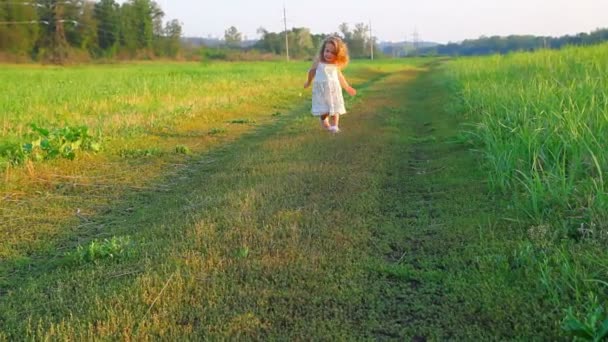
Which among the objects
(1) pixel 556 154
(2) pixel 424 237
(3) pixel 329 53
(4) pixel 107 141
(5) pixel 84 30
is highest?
(5) pixel 84 30

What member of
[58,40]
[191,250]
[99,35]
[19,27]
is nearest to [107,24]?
[99,35]

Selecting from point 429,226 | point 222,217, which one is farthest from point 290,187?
point 429,226

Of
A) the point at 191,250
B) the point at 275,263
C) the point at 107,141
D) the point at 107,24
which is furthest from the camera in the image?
the point at 107,24

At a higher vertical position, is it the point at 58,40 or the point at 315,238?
the point at 58,40

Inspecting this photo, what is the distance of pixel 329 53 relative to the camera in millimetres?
8211

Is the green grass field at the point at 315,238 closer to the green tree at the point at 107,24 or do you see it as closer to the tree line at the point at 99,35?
the tree line at the point at 99,35

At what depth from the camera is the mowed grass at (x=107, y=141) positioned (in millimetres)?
4523

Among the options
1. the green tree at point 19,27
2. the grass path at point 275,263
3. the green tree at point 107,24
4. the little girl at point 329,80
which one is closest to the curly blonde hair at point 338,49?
the little girl at point 329,80

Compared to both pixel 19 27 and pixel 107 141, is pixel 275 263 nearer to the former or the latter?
pixel 107 141

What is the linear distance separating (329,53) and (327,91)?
2.00 ft

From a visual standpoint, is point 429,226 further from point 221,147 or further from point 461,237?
point 221,147

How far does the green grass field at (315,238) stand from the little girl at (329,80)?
→ 1.07 m

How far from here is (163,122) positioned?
9758mm

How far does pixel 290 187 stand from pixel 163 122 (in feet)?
18.4
